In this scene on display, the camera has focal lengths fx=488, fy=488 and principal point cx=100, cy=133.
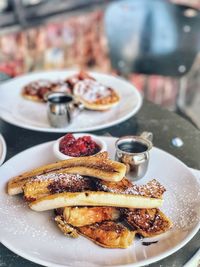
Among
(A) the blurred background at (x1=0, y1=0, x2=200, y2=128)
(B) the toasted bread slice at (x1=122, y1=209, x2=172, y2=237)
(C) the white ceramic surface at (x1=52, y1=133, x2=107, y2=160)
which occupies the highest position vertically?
(B) the toasted bread slice at (x1=122, y1=209, x2=172, y2=237)

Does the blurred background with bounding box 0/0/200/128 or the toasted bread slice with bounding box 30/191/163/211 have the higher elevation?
the toasted bread slice with bounding box 30/191/163/211

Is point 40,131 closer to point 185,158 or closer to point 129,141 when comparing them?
point 129,141

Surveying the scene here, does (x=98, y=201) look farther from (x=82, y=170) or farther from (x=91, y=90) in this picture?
(x=91, y=90)

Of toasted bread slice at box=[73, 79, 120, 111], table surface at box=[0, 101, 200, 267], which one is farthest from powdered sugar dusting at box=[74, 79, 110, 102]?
table surface at box=[0, 101, 200, 267]

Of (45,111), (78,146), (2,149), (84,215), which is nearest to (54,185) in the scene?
(84,215)

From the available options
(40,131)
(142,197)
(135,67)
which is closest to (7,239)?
(142,197)

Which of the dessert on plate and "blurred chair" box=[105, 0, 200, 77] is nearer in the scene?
the dessert on plate

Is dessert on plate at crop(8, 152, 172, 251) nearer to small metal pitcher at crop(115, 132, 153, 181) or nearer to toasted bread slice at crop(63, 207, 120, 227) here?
toasted bread slice at crop(63, 207, 120, 227)
